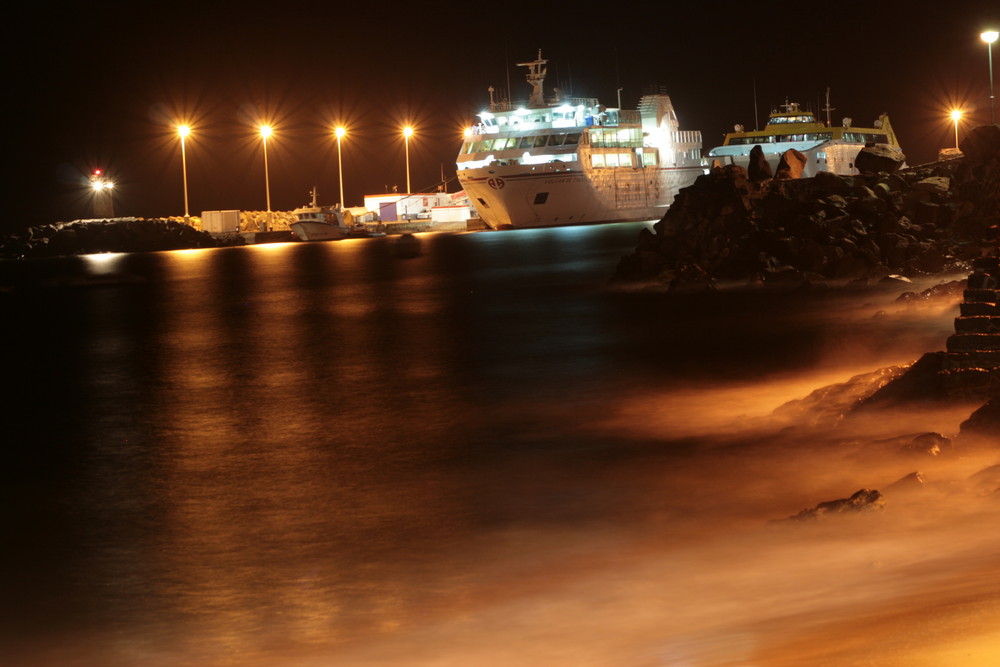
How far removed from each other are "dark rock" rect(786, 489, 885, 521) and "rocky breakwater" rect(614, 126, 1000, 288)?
714 inches

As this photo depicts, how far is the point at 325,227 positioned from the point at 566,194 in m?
25.3

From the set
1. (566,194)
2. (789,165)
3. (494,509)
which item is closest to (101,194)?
(566,194)

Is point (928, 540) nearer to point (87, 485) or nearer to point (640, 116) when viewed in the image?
point (87, 485)

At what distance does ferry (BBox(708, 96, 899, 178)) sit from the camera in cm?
7662

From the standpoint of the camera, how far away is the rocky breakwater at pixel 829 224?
26000 mm

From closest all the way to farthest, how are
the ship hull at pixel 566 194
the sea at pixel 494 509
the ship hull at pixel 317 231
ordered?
the sea at pixel 494 509 < the ship hull at pixel 566 194 < the ship hull at pixel 317 231

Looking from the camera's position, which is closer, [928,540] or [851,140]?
[928,540]

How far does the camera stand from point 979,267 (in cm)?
1198

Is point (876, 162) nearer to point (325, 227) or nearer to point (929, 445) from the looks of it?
point (929, 445)

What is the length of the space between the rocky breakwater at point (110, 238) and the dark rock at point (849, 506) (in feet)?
294

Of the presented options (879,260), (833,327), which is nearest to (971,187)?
(879,260)

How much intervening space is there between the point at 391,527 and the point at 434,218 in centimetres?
9000

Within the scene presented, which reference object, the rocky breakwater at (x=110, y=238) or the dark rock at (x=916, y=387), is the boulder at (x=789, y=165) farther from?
the rocky breakwater at (x=110, y=238)

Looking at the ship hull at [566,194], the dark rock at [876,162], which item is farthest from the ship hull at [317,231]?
the dark rock at [876,162]
